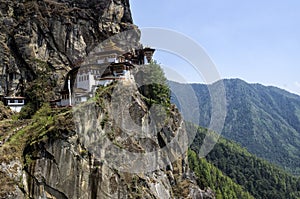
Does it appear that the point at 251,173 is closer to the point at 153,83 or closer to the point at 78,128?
the point at 153,83

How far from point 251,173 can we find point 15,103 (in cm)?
11593

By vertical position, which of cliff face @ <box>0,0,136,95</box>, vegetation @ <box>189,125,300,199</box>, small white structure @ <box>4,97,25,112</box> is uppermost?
cliff face @ <box>0,0,136,95</box>

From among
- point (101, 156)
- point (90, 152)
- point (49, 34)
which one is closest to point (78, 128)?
point (90, 152)

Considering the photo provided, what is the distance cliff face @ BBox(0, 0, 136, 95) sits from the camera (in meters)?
50.9

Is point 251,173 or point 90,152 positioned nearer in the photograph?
point 90,152

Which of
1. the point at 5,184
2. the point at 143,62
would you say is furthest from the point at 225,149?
the point at 5,184

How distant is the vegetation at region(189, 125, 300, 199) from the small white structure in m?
95.3

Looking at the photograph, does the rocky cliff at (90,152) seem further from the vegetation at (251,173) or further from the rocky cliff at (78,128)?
the vegetation at (251,173)

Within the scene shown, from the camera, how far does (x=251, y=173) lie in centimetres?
14212

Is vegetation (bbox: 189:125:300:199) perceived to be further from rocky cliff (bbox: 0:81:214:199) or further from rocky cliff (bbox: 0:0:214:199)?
rocky cliff (bbox: 0:81:214:199)

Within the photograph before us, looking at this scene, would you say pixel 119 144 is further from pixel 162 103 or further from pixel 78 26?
pixel 78 26

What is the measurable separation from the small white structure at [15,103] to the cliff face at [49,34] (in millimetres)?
2349

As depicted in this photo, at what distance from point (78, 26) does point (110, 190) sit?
30.8m

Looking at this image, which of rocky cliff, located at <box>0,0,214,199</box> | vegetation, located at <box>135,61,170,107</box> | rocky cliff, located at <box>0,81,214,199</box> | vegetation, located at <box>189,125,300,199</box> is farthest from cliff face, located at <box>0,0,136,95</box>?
vegetation, located at <box>189,125,300,199</box>
